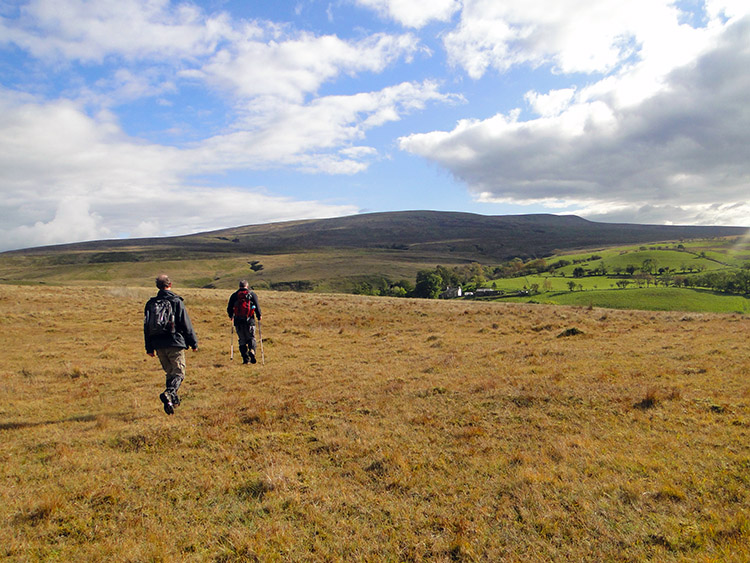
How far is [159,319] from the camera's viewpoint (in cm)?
976

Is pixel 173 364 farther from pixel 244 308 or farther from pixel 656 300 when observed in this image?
pixel 656 300

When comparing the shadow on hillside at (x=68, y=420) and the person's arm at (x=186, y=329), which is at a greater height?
the person's arm at (x=186, y=329)

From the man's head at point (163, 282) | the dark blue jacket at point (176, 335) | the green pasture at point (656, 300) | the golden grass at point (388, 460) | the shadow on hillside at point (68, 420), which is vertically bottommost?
the green pasture at point (656, 300)

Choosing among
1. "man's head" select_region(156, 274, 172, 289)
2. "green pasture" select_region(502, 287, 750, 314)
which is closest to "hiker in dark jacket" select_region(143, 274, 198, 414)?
"man's head" select_region(156, 274, 172, 289)

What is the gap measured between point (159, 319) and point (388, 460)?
6.61m

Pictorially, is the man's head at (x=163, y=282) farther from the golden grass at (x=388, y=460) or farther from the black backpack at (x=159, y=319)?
the golden grass at (x=388, y=460)

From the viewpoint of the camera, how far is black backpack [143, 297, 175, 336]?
383 inches

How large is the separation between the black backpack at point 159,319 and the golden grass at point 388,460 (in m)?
2.10

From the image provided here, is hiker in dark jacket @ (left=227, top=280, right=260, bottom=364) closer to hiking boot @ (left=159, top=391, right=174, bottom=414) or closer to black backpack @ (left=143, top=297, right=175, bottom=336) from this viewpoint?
black backpack @ (left=143, top=297, right=175, bottom=336)

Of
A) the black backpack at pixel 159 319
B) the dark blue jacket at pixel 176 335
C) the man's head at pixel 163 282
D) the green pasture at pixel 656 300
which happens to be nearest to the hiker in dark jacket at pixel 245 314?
the man's head at pixel 163 282

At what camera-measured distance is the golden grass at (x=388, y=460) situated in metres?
4.84

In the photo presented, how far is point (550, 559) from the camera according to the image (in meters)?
4.45

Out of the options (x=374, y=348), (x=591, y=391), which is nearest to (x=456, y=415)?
(x=591, y=391)

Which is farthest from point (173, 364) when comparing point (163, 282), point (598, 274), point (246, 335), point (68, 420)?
point (598, 274)
